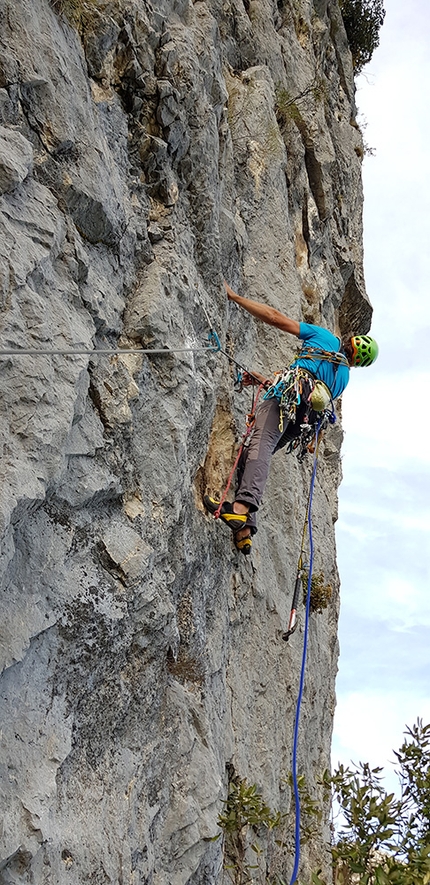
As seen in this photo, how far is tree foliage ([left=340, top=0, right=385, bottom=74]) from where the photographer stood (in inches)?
496

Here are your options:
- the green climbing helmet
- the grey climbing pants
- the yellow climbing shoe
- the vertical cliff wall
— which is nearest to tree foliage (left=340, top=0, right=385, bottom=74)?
the vertical cliff wall

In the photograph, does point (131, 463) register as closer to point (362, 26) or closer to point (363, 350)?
point (363, 350)

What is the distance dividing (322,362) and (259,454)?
108 centimetres

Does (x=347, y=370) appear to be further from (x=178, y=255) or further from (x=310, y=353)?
(x=178, y=255)

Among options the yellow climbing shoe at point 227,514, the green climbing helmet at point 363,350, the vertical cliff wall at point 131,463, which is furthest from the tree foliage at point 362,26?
the yellow climbing shoe at point 227,514

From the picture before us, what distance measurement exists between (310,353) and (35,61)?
328 cm

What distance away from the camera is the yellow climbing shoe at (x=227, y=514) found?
19.3 feet

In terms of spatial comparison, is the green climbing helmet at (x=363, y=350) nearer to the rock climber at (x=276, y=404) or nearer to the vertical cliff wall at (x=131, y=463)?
the rock climber at (x=276, y=404)

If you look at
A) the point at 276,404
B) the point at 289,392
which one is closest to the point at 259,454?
the point at 276,404

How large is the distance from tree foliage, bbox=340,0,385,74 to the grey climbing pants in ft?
30.4

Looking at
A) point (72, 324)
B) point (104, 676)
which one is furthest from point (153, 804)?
point (72, 324)

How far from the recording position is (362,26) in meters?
12.9

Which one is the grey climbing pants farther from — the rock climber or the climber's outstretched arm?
the climber's outstretched arm

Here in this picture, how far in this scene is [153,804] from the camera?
458 cm
